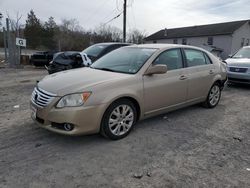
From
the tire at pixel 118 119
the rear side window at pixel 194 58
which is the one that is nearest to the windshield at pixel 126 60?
the tire at pixel 118 119

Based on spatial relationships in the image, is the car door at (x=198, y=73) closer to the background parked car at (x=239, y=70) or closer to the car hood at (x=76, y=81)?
the car hood at (x=76, y=81)

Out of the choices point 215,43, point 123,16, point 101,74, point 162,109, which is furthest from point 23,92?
point 215,43

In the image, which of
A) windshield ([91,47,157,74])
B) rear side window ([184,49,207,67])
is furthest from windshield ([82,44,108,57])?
rear side window ([184,49,207,67])

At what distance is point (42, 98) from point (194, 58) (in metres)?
3.34

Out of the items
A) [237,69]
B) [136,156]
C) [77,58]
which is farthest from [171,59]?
[237,69]

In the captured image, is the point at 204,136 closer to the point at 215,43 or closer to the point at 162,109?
the point at 162,109

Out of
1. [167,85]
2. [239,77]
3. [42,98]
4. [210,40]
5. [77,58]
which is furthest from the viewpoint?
[210,40]

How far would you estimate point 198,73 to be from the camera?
511cm

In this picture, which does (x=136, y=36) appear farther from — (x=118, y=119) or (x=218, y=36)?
(x=118, y=119)

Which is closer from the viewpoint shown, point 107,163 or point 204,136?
point 107,163

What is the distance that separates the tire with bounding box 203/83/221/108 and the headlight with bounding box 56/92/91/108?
342 cm

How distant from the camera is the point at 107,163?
3129mm

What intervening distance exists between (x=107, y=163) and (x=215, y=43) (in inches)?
1417

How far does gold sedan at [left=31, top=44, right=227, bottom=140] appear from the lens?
337 cm
